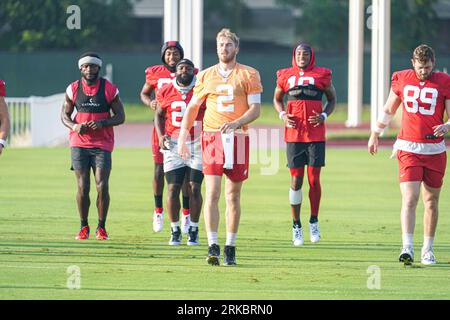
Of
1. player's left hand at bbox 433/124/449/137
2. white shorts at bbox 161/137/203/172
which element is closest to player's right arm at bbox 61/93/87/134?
white shorts at bbox 161/137/203/172

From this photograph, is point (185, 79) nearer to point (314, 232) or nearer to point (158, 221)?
point (158, 221)

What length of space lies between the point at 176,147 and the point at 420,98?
9.96 ft

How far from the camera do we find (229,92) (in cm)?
1268

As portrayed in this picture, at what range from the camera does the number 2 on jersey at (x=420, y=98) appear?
41.8 feet

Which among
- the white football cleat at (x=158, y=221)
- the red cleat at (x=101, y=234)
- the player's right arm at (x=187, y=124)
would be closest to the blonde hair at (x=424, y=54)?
the player's right arm at (x=187, y=124)

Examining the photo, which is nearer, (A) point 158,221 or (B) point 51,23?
(A) point 158,221

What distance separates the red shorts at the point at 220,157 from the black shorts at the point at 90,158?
234 centimetres

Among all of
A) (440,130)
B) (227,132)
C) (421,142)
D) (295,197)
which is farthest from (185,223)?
(440,130)

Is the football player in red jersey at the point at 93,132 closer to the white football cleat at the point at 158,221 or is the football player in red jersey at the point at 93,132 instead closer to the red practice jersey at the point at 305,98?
the white football cleat at the point at 158,221

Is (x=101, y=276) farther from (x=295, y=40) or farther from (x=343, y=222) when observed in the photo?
(x=295, y=40)

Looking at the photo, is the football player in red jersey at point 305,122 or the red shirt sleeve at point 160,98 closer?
the red shirt sleeve at point 160,98

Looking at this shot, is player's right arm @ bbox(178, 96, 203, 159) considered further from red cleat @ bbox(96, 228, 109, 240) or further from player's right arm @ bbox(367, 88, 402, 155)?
red cleat @ bbox(96, 228, 109, 240)

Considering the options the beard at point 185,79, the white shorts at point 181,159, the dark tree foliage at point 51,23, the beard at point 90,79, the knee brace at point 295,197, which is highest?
the dark tree foliage at point 51,23
